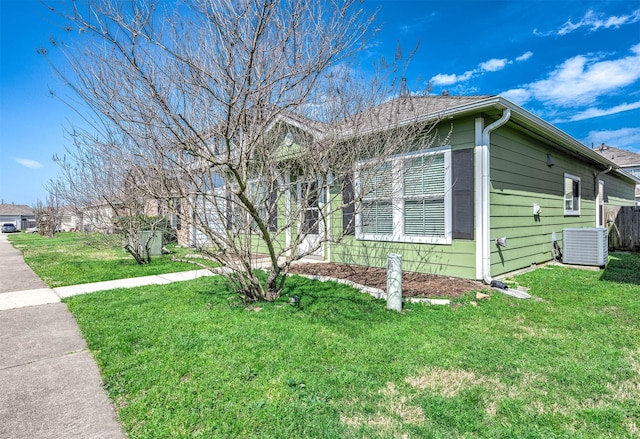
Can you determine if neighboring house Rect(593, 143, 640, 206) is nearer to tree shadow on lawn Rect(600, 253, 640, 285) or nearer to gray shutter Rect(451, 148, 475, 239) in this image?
tree shadow on lawn Rect(600, 253, 640, 285)

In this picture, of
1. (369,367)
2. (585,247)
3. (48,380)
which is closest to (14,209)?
(48,380)

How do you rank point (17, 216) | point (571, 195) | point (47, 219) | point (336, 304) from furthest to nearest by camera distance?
point (17, 216) < point (47, 219) < point (571, 195) < point (336, 304)

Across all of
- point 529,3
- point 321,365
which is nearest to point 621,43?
point 529,3

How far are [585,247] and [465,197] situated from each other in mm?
3834

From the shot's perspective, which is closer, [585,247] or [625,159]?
[585,247]

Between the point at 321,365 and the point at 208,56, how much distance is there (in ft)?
9.61

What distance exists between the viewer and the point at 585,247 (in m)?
7.19

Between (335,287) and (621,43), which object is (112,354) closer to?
(335,287)

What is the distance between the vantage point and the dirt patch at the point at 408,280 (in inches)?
194

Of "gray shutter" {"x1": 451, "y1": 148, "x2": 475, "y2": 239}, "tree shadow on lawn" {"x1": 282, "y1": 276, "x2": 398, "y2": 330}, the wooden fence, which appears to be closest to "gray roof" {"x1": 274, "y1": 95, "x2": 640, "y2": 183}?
"gray shutter" {"x1": 451, "y1": 148, "x2": 475, "y2": 239}

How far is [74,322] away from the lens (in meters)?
3.93

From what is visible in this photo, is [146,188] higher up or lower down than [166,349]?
higher up

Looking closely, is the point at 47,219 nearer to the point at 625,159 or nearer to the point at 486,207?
the point at 486,207

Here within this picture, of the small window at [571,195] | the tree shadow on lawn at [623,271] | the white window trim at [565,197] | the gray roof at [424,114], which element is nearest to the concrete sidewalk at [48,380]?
the gray roof at [424,114]
